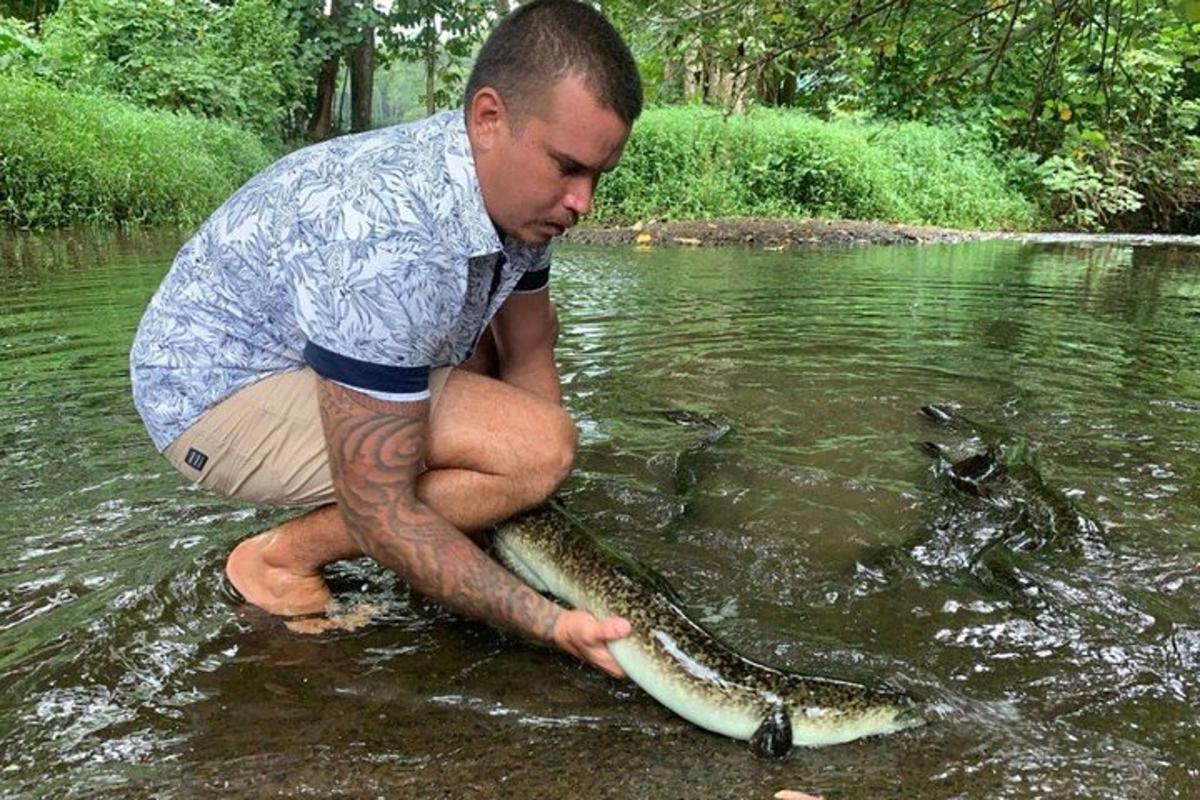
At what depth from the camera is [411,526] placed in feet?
7.50

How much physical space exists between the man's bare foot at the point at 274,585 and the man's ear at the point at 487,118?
4.21ft

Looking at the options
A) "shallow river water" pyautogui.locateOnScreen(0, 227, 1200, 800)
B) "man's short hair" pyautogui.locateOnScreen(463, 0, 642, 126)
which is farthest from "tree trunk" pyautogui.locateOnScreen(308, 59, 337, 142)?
"man's short hair" pyautogui.locateOnScreen(463, 0, 642, 126)

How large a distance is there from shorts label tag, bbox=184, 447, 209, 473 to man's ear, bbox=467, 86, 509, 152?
3.75 ft

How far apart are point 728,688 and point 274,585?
1.33 meters

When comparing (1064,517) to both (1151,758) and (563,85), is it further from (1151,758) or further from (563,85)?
(563,85)

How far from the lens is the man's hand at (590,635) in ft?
7.22

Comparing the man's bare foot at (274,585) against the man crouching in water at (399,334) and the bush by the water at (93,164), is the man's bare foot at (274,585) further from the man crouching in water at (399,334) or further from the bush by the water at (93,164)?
the bush by the water at (93,164)

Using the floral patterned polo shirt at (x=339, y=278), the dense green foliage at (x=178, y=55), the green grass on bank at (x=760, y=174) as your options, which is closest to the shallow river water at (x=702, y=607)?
the floral patterned polo shirt at (x=339, y=278)

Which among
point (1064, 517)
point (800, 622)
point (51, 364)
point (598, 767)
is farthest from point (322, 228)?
point (51, 364)

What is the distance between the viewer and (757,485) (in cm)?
375

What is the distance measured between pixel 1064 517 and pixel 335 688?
7.94 ft

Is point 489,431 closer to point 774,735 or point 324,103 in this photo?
point 774,735

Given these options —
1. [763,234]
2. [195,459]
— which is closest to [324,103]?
[763,234]

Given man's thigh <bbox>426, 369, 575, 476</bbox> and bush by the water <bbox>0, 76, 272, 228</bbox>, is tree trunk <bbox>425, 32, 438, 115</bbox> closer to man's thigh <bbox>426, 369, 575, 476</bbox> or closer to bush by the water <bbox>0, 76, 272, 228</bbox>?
bush by the water <bbox>0, 76, 272, 228</bbox>
